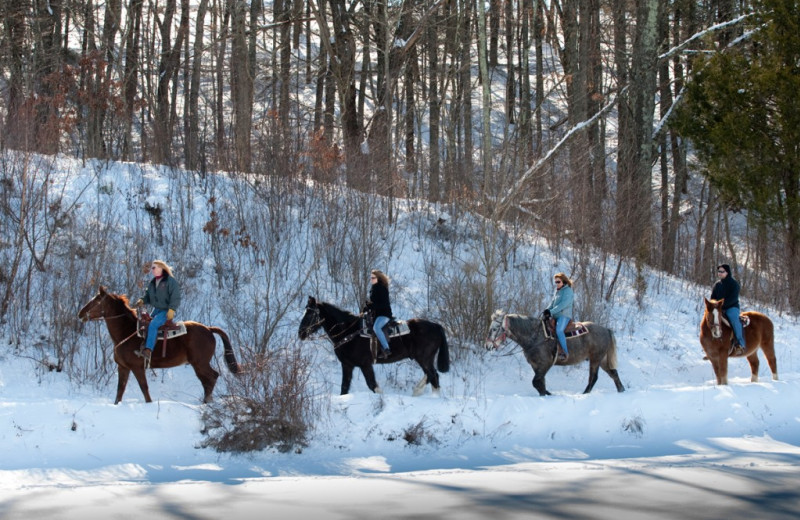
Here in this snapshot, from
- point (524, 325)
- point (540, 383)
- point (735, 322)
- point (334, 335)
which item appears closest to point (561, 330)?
point (524, 325)

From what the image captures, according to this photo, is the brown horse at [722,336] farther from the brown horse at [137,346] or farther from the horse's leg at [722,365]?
the brown horse at [137,346]

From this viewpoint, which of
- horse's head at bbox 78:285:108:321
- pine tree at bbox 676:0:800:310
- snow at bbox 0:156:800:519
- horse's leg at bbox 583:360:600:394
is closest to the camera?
snow at bbox 0:156:800:519

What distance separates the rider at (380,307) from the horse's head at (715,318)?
5.57 meters

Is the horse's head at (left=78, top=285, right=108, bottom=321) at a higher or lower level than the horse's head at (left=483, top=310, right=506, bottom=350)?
higher

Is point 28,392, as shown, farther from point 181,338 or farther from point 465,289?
point 465,289

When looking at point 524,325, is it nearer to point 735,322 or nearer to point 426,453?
point 426,453

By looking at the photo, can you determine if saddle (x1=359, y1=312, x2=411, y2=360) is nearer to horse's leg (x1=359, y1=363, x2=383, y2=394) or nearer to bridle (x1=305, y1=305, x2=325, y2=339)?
horse's leg (x1=359, y1=363, x2=383, y2=394)

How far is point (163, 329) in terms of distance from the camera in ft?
38.9

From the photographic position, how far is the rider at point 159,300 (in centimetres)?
1171

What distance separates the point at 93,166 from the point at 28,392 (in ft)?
27.1

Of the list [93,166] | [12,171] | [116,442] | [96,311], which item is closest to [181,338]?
[96,311]

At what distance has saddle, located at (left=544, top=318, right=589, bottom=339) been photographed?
13.1 metres

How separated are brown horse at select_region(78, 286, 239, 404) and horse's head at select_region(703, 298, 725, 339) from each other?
8032mm

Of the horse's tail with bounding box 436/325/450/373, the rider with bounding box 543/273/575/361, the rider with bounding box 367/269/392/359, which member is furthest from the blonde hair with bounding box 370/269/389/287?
the rider with bounding box 543/273/575/361
